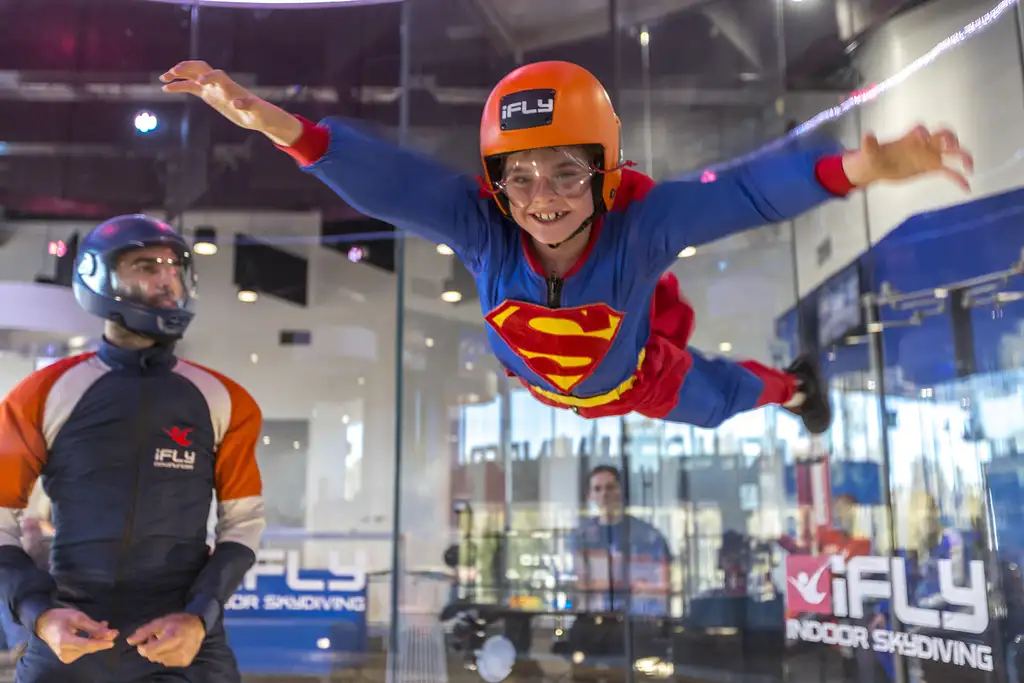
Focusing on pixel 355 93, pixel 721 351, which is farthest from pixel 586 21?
pixel 721 351

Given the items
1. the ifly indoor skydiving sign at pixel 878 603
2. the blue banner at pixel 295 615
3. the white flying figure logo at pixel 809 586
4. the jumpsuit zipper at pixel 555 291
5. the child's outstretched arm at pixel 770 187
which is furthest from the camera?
the blue banner at pixel 295 615

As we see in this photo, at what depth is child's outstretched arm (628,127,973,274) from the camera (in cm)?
125

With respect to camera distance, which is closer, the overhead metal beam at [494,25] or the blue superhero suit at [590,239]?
the blue superhero suit at [590,239]

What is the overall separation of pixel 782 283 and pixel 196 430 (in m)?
3.02

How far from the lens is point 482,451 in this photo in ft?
14.2

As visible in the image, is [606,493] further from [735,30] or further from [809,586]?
[735,30]

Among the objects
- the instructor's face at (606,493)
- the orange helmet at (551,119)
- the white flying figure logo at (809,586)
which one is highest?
the orange helmet at (551,119)

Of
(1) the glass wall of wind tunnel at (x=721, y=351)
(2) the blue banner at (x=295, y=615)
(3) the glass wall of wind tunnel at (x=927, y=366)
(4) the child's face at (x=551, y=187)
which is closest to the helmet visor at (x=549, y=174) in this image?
(4) the child's face at (x=551, y=187)

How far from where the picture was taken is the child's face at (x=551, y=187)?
1557mm

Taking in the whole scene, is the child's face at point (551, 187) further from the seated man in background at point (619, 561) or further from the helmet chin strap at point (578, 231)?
the seated man in background at point (619, 561)

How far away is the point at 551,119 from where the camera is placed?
152 centimetres

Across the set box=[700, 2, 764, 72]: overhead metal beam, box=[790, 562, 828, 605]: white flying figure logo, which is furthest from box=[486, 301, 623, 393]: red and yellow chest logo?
box=[700, 2, 764, 72]: overhead metal beam

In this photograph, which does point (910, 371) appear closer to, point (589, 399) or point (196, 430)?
point (589, 399)

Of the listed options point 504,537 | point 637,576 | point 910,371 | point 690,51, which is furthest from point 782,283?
point 504,537
